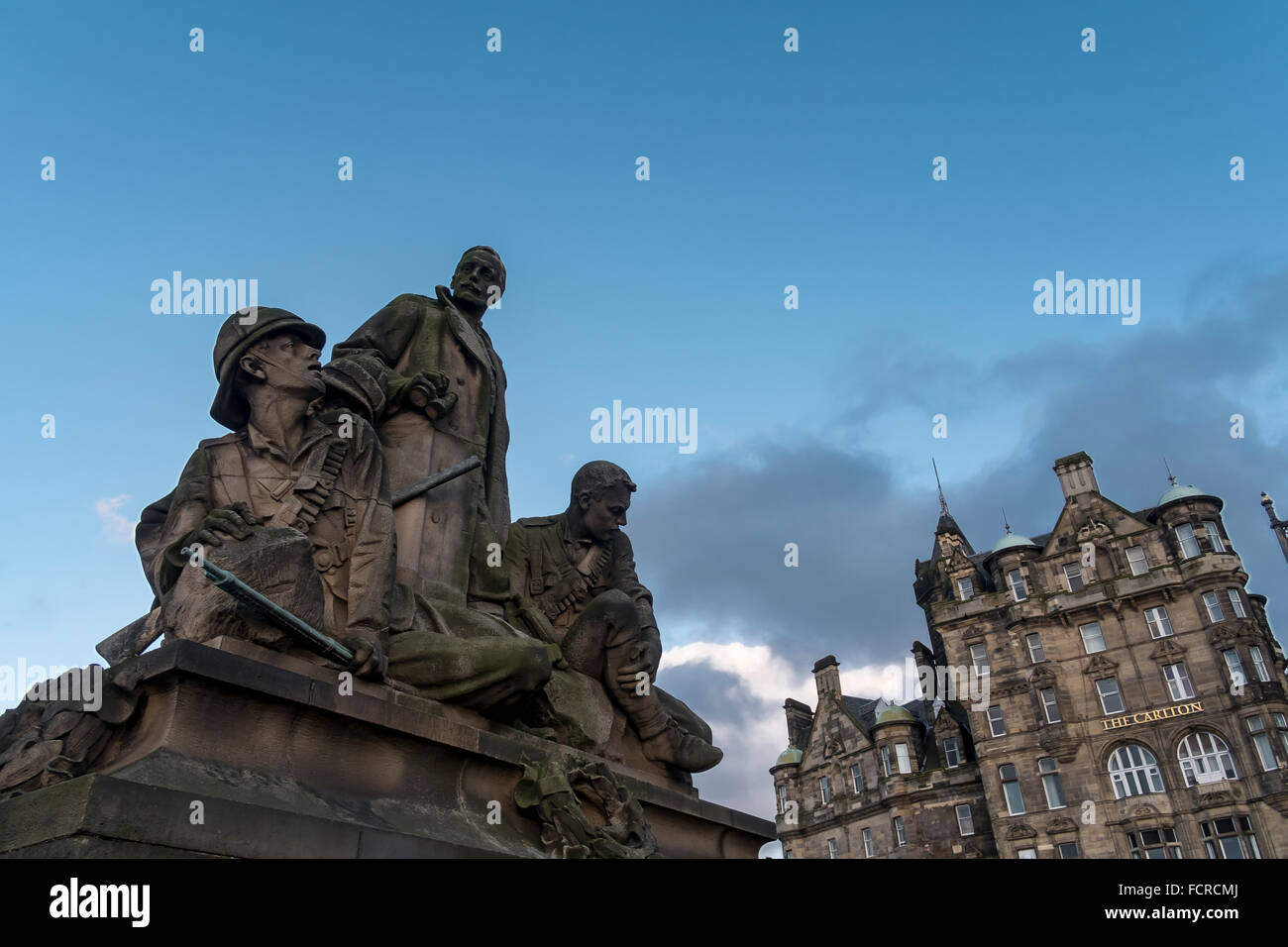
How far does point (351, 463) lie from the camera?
6113 mm

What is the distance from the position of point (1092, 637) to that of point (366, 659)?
50187 mm

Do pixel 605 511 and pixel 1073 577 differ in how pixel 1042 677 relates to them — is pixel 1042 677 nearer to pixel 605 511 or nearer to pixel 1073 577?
pixel 1073 577

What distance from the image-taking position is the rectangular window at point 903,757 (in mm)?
53281

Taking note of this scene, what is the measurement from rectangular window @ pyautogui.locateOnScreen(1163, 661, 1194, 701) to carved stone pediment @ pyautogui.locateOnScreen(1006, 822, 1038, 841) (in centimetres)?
929

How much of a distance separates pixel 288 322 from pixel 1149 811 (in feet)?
157

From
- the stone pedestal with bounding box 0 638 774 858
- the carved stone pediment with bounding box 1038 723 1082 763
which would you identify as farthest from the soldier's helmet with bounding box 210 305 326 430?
the carved stone pediment with bounding box 1038 723 1082 763

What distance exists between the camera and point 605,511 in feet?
26.0

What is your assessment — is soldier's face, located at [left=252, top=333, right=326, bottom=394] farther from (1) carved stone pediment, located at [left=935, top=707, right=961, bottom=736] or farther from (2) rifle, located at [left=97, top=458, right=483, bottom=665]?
(1) carved stone pediment, located at [left=935, top=707, right=961, bottom=736]

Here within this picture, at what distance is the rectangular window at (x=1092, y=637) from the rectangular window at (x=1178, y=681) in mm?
3481

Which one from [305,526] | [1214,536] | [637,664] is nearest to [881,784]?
[1214,536]

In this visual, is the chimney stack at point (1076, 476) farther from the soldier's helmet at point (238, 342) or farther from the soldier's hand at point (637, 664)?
the soldier's helmet at point (238, 342)

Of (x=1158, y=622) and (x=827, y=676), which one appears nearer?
(x=1158, y=622)
